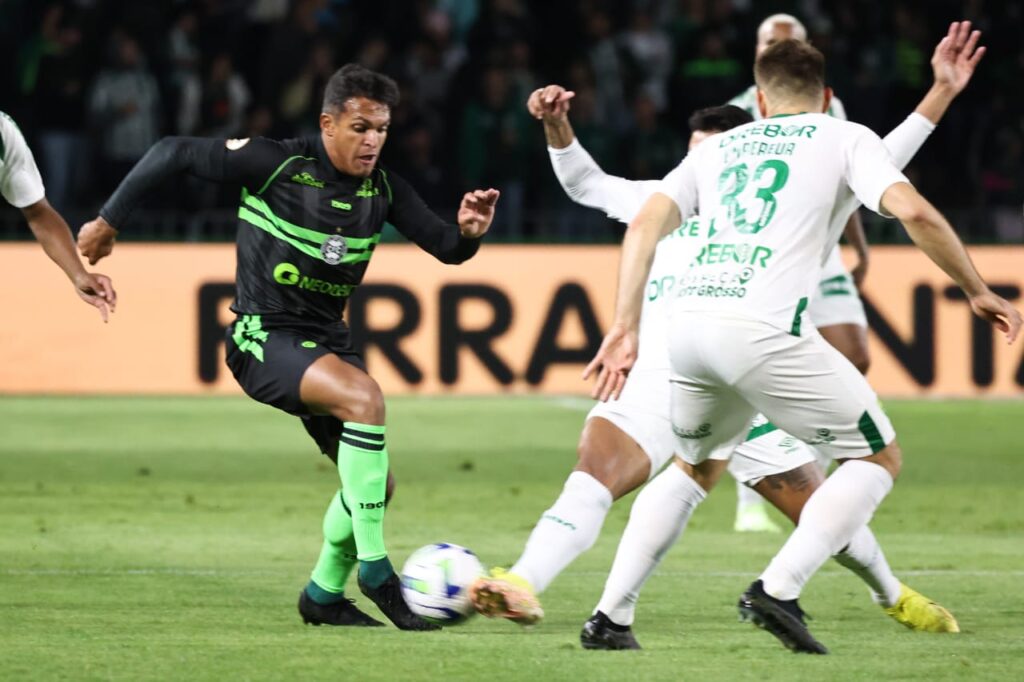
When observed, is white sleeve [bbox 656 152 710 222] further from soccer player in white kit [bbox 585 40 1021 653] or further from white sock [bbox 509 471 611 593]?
white sock [bbox 509 471 611 593]

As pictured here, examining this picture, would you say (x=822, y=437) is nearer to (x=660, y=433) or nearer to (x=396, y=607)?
(x=660, y=433)

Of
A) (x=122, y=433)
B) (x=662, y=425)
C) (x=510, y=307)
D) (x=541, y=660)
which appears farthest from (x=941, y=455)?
(x=541, y=660)

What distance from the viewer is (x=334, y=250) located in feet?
22.6

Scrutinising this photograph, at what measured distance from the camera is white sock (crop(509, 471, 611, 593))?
604 centimetres

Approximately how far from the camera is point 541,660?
5820 mm

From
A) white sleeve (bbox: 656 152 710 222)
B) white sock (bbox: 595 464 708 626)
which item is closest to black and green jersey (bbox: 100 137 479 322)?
white sleeve (bbox: 656 152 710 222)

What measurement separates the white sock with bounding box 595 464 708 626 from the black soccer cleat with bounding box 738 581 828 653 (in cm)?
44

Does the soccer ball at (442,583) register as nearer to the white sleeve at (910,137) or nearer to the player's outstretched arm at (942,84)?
the player's outstretched arm at (942,84)

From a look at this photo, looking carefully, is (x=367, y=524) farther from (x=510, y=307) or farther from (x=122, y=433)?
(x=510, y=307)

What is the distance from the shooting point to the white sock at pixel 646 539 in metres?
6.07

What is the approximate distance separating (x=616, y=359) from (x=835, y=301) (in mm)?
4005

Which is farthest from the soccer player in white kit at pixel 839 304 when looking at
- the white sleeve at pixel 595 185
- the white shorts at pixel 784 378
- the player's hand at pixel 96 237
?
the player's hand at pixel 96 237

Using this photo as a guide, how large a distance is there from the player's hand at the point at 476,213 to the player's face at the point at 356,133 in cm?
37

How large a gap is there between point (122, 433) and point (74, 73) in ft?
14.3
